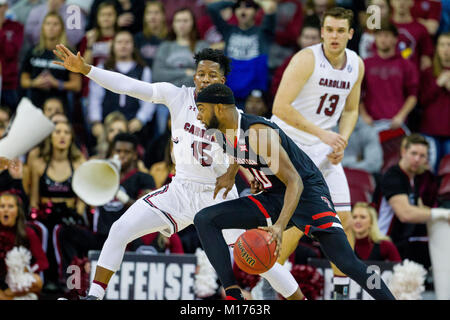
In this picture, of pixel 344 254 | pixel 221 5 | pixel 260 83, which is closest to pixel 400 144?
pixel 260 83

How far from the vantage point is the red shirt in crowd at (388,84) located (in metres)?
9.49

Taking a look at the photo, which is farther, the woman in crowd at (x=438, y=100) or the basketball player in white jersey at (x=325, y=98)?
the woman in crowd at (x=438, y=100)

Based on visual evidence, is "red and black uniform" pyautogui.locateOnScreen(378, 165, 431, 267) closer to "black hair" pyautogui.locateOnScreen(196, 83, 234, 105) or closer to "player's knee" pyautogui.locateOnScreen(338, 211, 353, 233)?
"player's knee" pyautogui.locateOnScreen(338, 211, 353, 233)

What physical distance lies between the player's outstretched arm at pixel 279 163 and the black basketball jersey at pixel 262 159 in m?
0.07

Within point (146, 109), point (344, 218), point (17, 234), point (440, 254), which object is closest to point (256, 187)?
point (344, 218)

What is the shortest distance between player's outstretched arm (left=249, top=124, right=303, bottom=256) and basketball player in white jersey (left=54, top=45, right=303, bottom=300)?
2.52ft

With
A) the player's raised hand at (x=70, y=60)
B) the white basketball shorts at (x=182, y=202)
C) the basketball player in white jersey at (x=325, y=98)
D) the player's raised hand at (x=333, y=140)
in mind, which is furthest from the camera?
the basketball player in white jersey at (x=325, y=98)

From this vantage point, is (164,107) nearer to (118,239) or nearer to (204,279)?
(204,279)

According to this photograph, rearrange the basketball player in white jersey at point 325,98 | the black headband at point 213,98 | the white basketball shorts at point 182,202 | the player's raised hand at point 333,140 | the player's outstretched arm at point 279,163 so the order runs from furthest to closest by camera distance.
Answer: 1. the basketball player in white jersey at point 325,98
2. the player's raised hand at point 333,140
3. the white basketball shorts at point 182,202
4. the black headband at point 213,98
5. the player's outstretched arm at point 279,163

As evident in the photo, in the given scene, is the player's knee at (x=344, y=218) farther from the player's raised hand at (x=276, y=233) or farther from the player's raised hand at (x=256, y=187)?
the player's raised hand at (x=276, y=233)

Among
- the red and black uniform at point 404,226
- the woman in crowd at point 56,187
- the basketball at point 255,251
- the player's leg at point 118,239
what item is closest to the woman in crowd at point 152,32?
the woman in crowd at point 56,187

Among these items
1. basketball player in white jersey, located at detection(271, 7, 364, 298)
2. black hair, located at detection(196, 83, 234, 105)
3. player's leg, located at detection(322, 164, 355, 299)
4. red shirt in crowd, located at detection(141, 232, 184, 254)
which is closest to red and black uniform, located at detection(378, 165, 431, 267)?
basketball player in white jersey, located at detection(271, 7, 364, 298)
